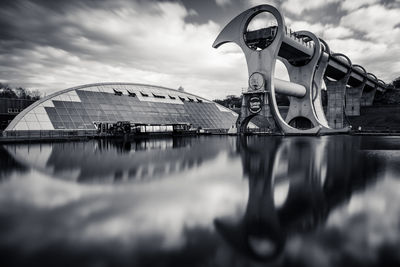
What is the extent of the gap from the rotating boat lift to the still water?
3270 centimetres

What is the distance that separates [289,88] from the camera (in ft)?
158

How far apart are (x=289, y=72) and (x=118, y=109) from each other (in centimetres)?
3635

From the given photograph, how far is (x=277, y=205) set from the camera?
23.5 feet

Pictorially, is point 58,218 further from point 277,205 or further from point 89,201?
point 277,205

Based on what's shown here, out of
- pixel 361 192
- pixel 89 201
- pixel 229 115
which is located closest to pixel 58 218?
pixel 89 201

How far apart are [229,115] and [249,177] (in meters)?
54.1

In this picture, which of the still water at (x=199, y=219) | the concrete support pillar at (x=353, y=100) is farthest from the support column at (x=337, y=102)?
the still water at (x=199, y=219)

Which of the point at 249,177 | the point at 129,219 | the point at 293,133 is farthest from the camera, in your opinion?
the point at 293,133

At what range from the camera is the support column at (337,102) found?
69375mm

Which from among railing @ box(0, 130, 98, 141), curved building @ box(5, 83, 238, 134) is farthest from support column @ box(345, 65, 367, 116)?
railing @ box(0, 130, 98, 141)

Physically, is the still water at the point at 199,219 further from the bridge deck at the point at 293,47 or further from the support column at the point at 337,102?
the support column at the point at 337,102

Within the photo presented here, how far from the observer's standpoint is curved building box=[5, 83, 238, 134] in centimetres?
3750

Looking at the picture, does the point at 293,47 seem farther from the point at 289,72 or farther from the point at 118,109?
the point at 118,109

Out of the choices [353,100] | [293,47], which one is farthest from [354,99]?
[293,47]
